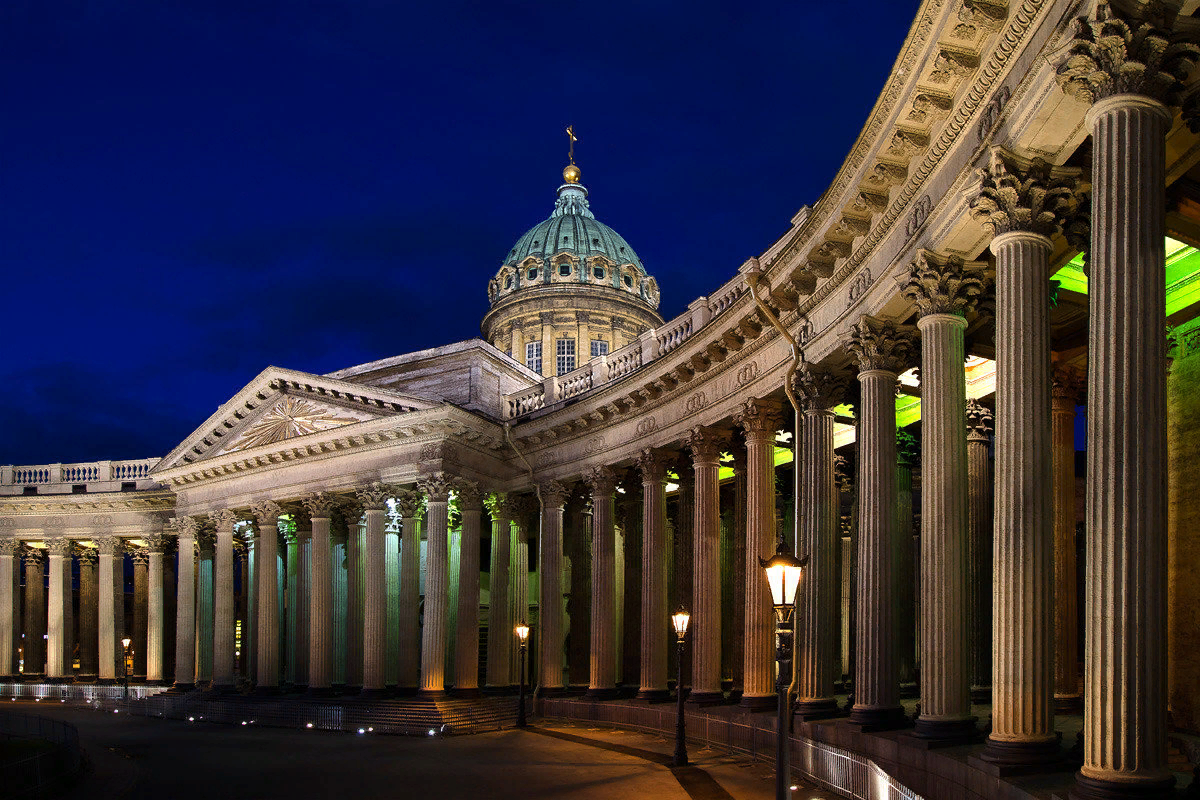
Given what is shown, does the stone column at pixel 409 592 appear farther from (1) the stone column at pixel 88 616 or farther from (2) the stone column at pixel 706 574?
(1) the stone column at pixel 88 616

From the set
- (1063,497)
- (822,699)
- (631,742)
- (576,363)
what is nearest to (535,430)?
(631,742)

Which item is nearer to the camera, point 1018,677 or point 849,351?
point 1018,677

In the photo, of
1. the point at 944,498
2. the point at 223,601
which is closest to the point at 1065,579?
the point at 944,498

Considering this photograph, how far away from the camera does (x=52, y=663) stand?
5250 centimetres

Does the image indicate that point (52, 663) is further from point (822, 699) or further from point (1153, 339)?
point (1153, 339)

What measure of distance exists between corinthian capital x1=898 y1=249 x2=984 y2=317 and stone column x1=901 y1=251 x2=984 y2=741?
0.02 meters

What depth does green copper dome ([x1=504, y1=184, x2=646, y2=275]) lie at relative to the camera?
67562mm

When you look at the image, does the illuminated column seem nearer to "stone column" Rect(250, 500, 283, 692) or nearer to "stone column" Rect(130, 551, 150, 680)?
"stone column" Rect(250, 500, 283, 692)

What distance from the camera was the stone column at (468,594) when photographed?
37.7 meters

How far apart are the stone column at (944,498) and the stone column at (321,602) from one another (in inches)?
1128

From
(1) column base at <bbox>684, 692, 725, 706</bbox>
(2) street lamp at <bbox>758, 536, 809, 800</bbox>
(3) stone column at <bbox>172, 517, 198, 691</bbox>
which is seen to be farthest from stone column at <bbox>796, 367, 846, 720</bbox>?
(3) stone column at <bbox>172, 517, 198, 691</bbox>

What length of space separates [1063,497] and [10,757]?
20.6m

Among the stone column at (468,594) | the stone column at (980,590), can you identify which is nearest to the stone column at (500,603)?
the stone column at (468,594)

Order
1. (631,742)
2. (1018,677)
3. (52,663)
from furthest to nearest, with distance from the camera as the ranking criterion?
(52,663) → (631,742) → (1018,677)
